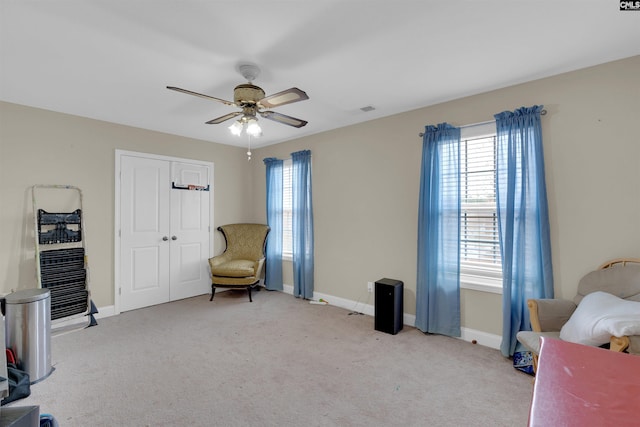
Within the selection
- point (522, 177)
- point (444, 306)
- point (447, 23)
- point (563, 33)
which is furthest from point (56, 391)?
point (563, 33)

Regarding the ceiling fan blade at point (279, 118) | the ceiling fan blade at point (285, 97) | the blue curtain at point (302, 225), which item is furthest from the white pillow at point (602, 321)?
the blue curtain at point (302, 225)

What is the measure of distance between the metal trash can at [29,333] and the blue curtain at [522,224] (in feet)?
13.4

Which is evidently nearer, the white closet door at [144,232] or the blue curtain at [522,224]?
the blue curtain at [522,224]

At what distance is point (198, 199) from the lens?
488 centimetres

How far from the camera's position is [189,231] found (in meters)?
4.77

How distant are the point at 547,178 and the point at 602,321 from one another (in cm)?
136

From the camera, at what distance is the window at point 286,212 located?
16.5ft

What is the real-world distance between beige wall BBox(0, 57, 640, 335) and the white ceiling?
28 cm

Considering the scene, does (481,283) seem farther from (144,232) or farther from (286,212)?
(144,232)

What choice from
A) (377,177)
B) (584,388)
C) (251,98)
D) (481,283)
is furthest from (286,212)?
(584,388)

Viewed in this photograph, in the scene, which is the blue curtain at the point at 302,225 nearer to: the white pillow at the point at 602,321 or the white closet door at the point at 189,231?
the white closet door at the point at 189,231

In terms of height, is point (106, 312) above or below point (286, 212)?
below

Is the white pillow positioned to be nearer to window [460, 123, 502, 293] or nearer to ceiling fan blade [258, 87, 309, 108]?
window [460, 123, 502, 293]

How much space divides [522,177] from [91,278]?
5.11 m
